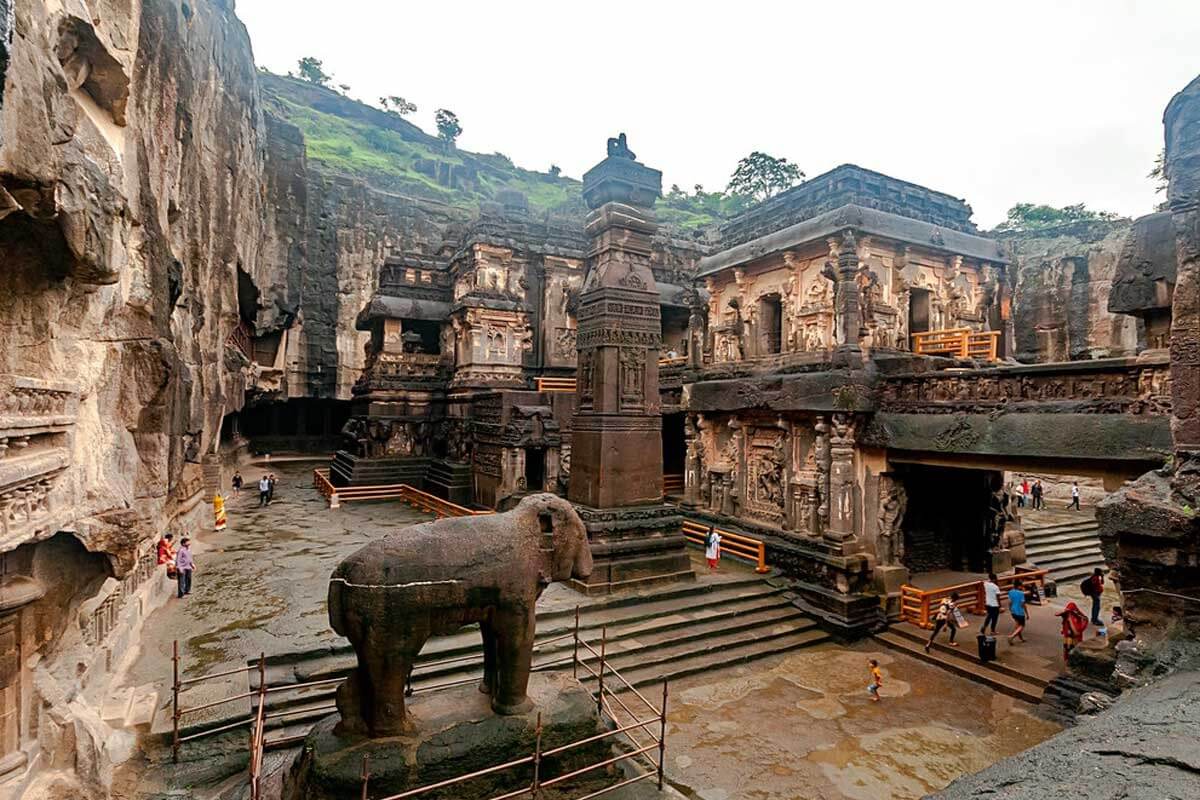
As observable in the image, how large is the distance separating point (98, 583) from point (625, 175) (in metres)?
10.4

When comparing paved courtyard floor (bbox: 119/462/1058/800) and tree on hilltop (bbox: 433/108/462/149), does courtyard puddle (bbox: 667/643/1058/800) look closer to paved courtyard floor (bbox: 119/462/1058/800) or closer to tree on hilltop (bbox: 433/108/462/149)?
paved courtyard floor (bbox: 119/462/1058/800)

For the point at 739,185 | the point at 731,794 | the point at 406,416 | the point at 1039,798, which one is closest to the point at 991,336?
the point at 731,794

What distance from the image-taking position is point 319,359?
3216 cm

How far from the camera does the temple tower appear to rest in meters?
11.0

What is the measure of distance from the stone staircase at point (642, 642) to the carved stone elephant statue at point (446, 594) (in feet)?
6.84

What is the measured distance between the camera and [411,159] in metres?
66.8

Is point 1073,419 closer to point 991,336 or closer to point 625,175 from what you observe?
point 991,336

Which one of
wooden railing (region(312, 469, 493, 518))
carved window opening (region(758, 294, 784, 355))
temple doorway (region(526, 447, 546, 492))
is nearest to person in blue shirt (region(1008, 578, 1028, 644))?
carved window opening (region(758, 294, 784, 355))

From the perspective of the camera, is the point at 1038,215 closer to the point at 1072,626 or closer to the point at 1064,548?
the point at 1064,548

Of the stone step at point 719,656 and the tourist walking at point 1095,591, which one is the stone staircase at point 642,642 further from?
the tourist walking at point 1095,591

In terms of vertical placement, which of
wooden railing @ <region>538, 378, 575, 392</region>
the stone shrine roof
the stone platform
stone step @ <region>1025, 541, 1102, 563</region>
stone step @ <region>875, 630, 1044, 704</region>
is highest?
the stone shrine roof

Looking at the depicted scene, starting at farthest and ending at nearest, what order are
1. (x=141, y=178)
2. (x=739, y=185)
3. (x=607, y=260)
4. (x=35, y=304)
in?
(x=739, y=185)
(x=607, y=260)
(x=141, y=178)
(x=35, y=304)

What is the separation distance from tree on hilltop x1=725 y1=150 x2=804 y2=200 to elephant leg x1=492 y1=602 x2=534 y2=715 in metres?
58.1

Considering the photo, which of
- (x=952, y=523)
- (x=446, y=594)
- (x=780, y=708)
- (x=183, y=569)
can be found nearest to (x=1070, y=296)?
(x=952, y=523)
